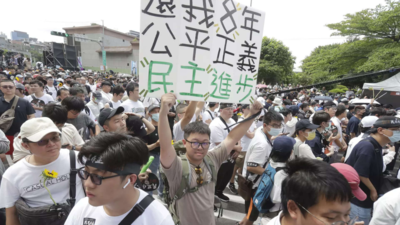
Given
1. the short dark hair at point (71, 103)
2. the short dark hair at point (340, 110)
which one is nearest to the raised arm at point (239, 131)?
the short dark hair at point (71, 103)

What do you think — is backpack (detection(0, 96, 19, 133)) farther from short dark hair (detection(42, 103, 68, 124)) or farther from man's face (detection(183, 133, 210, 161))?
man's face (detection(183, 133, 210, 161))

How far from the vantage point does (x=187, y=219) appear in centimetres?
199

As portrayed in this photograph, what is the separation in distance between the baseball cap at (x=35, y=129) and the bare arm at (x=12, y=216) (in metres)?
0.60

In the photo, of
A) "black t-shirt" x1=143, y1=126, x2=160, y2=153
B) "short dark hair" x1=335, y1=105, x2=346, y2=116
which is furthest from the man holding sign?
"short dark hair" x1=335, y1=105, x2=346, y2=116

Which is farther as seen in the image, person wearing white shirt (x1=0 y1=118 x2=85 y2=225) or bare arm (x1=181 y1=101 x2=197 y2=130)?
bare arm (x1=181 y1=101 x2=197 y2=130)

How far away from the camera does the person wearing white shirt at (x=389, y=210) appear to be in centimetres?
180

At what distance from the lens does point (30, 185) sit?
180 centimetres

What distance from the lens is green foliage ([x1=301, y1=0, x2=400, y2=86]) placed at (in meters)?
14.4

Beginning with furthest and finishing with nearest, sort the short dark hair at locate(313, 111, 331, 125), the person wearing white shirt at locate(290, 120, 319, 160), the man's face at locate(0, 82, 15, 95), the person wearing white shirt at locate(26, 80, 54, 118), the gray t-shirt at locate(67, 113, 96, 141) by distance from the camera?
the person wearing white shirt at locate(26, 80, 54, 118) < the short dark hair at locate(313, 111, 331, 125) < the man's face at locate(0, 82, 15, 95) < the gray t-shirt at locate(67, 113, 96, 141) < the person wearing white shirt at locate(290, 120, 319, 160)

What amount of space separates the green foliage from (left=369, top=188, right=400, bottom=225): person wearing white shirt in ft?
52.8

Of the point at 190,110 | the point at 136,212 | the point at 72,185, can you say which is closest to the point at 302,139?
the point at 190,110

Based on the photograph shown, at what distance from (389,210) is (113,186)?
2.23 meters

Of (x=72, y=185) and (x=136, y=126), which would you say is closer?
(x=72, y=185)

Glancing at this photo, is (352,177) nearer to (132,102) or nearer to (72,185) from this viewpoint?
(72,185)
